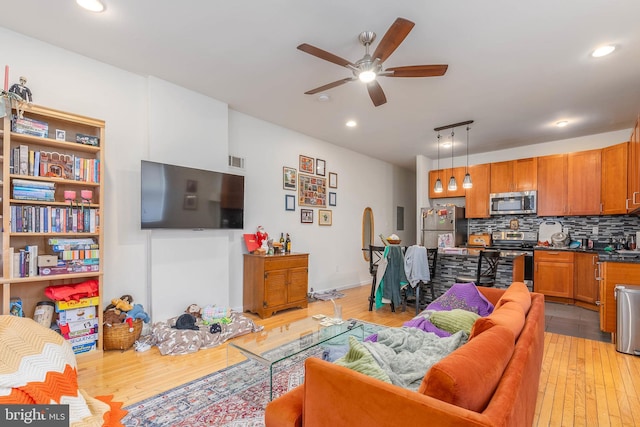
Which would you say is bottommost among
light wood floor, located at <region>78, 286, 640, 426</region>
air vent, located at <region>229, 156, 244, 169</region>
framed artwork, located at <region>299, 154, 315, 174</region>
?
light wood floor, located at <region>78, 286, 640, 426</region>

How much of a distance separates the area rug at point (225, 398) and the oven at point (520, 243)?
398cm

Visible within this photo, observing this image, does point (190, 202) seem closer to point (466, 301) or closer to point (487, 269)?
point (466, 301)

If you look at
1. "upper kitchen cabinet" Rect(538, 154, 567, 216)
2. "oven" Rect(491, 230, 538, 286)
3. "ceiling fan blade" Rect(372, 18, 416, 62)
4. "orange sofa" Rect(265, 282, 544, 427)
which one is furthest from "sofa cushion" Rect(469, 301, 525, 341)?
"upper kitchen cabinet" Rect(538, 154, 567, 216)

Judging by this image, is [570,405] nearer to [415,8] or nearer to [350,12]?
[415,8]

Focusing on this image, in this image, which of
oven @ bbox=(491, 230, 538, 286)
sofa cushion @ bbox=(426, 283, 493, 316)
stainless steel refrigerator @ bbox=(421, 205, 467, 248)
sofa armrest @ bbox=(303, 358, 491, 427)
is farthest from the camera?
stainless steel refrigerator @ bbox=(421, 205, 467, 248)

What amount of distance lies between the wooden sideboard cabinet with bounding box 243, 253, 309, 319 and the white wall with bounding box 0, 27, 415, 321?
7.8 inches

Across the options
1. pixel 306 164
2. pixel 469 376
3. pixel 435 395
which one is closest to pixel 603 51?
pixel 469 376

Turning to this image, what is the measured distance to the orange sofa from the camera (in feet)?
2.85

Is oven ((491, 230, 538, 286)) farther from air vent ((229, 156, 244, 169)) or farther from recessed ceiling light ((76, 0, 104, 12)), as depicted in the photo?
recessed ceiling light ((76, 0, 104, 12))

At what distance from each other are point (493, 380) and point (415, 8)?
235 cm

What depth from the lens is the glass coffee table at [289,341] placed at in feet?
6.73

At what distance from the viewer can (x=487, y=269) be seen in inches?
150

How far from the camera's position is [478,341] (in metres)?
1.17

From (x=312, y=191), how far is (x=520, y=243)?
13.0 feet
